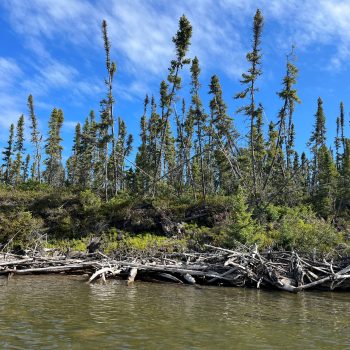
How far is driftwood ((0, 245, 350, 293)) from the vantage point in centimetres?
1764

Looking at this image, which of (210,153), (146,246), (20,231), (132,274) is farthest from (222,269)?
(210,153)

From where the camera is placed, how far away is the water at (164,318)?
27.4 feet

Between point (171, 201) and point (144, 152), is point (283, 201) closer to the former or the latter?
point (171, 201)

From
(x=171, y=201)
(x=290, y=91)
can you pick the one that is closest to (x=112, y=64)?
(x=171, y=201)

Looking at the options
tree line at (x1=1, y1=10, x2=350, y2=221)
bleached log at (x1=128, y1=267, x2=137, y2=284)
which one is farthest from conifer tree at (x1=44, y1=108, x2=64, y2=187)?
bleached log at (x1=128, y1=267, x2=137, y2=284)

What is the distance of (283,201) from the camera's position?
3969cm

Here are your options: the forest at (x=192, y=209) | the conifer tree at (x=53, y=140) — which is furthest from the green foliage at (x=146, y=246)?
the conifer tree at (x=53, y=140)

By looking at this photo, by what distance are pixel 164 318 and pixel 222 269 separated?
28.0ft

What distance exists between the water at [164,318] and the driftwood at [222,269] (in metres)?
1.14

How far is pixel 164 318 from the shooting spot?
10.7 meters

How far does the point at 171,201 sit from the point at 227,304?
70.4 feet

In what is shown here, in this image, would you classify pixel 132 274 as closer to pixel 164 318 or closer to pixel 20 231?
pixel 164 318

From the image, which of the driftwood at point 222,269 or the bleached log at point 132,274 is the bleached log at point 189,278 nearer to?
the driftwood at point 222,269

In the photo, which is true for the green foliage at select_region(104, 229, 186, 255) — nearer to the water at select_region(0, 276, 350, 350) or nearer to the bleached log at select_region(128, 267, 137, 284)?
the bleached log at select_region(128, 267, 137, 284)
